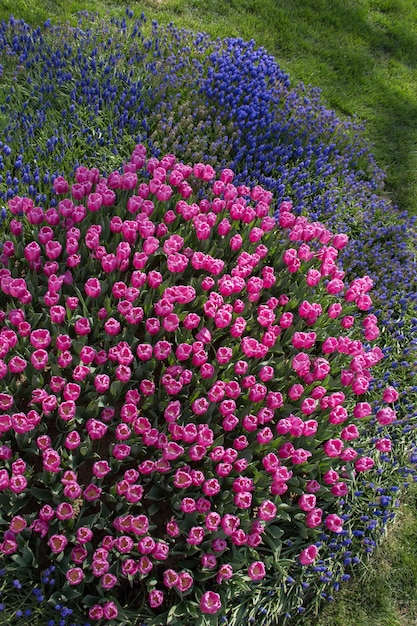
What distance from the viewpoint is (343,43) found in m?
7.13

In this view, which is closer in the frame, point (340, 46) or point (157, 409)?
point (157, 409)

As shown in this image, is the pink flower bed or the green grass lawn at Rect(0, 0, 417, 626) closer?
the pink flower bed

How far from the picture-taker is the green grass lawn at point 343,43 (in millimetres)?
5902

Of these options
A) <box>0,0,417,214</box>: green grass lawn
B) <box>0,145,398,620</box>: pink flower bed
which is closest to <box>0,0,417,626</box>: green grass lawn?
<box>0,0,417,214</box>: green grass lawn

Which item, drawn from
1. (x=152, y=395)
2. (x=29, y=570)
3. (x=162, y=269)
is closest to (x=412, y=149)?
(x=162, y=269)

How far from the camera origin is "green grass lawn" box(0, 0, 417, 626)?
19.4ft

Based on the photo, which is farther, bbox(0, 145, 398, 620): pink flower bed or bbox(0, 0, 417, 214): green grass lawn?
bbox(0, 0, 417, 214): green grass lawn

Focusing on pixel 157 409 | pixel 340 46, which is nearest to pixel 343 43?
pixel 340 46

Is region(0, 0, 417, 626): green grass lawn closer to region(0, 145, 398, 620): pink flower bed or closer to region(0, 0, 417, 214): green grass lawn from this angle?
region(0, 0, 417, 214): green grass lawn

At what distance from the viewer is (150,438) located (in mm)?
2531

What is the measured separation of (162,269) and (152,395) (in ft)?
2.62

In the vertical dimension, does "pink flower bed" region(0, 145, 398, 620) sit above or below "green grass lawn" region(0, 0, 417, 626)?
below

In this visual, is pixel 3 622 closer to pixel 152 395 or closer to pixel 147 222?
pixel 152 395

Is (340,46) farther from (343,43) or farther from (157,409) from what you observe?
(157,409)
